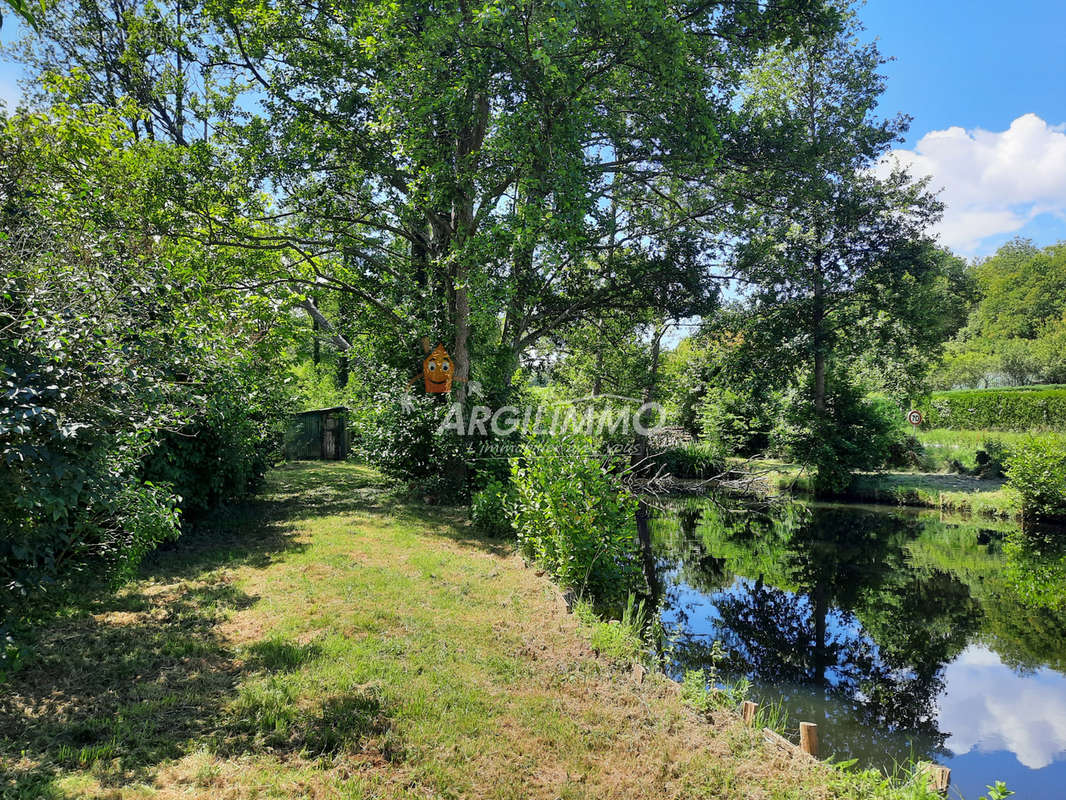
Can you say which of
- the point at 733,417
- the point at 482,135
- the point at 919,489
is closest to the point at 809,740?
the point at 482,135

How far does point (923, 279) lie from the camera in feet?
52.8

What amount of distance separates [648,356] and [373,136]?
35.8 ft

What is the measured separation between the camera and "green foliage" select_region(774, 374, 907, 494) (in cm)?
1644

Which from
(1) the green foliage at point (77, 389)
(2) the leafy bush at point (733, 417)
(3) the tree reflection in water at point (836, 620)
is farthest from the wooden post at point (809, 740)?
(2) the leafy bush at point (733, 417)

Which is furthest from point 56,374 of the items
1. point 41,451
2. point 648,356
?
point 648,356

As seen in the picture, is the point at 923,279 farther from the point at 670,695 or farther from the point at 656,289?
the point at 670,695

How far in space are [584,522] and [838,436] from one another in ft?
45.8

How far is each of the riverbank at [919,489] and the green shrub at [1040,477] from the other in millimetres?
480

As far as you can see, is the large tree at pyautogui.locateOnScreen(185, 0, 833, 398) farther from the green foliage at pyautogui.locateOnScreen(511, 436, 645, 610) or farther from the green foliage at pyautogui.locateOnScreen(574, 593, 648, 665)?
the green foliage at pyautogui.locateOnScreen(574, 593, 648, 665)

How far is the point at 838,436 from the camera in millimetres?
16734

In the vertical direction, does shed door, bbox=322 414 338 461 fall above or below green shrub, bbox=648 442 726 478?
above

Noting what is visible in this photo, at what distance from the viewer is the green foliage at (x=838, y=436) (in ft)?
53.9

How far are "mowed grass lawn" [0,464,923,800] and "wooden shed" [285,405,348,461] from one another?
12.1 metres

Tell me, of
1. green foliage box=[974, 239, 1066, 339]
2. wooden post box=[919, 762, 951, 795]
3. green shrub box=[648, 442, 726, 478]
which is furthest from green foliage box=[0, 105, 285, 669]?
green foliage box=[974, 239, 1066, 339]
